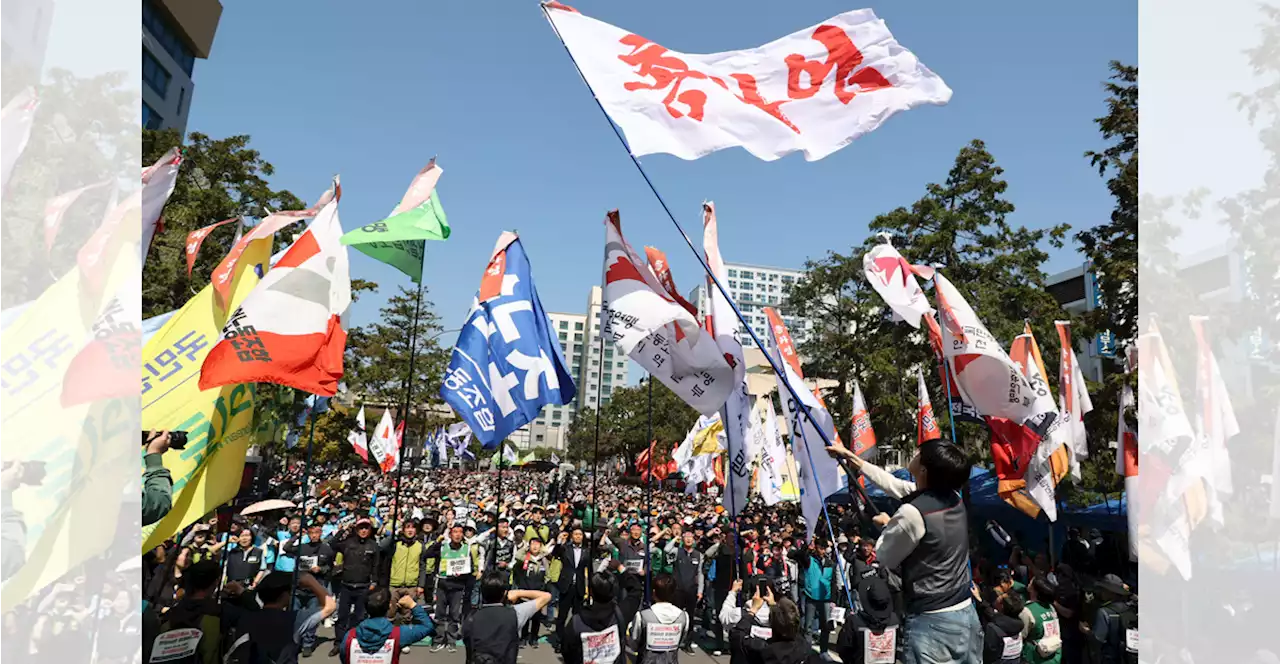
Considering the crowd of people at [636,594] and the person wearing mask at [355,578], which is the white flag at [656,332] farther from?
the person wearing mask at [355,578]

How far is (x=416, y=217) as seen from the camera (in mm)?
9406

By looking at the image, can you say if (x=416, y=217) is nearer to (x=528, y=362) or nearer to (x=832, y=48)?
(x=528, y=362)

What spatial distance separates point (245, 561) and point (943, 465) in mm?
11400

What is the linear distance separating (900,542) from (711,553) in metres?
9.62

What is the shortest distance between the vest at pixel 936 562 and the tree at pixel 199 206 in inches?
732

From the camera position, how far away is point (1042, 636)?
24.6 feet

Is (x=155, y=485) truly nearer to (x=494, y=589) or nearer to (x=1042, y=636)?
(x=494, y=589)

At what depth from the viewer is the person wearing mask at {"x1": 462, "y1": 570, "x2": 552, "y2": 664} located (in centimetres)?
568

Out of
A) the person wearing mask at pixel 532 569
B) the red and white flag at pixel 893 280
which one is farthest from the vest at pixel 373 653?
the red and white flag at pixel 893 280

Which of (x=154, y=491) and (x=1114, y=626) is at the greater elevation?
(x=154, y=491)

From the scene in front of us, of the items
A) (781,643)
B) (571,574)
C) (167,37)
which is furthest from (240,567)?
(167,37)

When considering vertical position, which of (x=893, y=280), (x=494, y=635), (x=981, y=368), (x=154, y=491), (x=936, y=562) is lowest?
(x=494, y=635)

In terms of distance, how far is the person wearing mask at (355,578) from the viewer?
1112 centimetres

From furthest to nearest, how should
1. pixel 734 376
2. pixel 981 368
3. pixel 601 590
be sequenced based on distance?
pixel 981 368
pixel 734 376
pixel 601 590
